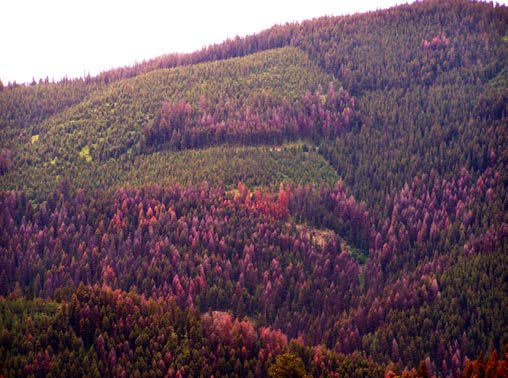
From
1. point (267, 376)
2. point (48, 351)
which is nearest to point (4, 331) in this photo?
point (48, 351)

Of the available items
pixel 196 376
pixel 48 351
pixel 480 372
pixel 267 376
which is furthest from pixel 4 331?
pixel 480 372

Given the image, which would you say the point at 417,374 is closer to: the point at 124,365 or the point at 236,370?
the point at 236,370

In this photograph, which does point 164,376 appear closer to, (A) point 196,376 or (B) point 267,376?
(A) point 196,376

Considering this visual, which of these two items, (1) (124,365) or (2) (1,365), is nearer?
(2) (1,365)

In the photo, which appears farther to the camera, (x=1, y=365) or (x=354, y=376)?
(x=354, y=376)

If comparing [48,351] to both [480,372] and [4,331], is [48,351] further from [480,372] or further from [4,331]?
[480,372]

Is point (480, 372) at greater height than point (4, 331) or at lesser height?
lesser

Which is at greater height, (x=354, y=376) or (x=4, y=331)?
(x=4, y=331)
